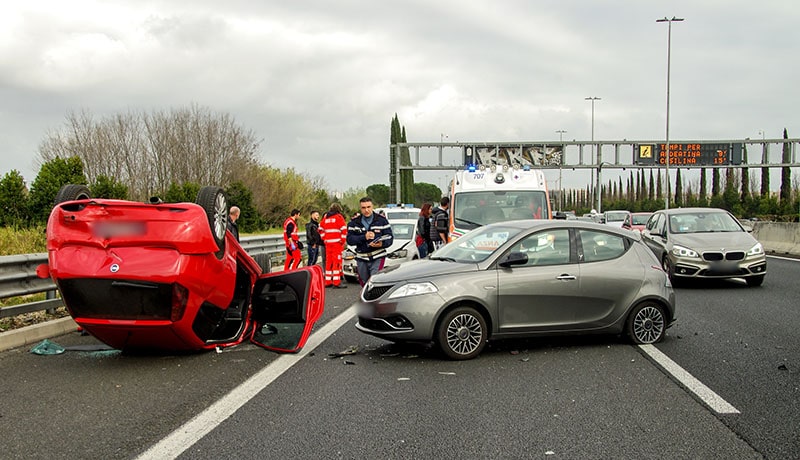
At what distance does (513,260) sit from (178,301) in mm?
3409

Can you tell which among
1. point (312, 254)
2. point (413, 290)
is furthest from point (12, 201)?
point (413, 290)

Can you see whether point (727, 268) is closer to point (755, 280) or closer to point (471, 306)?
point (755, 280)

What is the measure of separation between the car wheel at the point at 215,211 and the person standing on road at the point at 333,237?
23.2 ft

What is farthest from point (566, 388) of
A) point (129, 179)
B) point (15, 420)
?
point (129, 179)

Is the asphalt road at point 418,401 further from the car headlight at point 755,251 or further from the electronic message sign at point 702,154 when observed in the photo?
the electronic message sign at point 702,154

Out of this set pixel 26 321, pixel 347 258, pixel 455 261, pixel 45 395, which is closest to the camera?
pixel 45 395

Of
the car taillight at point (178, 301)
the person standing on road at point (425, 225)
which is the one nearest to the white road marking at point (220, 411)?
the car taillight at point (178, 301)

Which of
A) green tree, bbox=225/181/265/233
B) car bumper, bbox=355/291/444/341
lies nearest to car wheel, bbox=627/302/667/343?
car bumper, bbox=355/291/444/341

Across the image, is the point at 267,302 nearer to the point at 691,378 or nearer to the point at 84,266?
the point at 84,266

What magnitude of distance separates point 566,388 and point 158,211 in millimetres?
3935

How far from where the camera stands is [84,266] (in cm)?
643

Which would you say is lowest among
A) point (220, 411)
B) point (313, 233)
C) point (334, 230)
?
point (220, 411)

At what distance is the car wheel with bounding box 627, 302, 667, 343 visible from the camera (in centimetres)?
820

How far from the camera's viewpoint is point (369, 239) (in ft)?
37.3
